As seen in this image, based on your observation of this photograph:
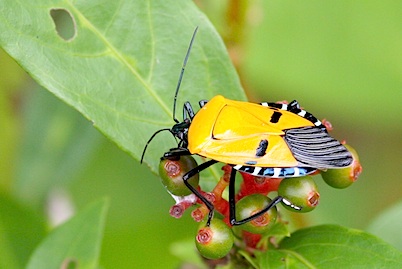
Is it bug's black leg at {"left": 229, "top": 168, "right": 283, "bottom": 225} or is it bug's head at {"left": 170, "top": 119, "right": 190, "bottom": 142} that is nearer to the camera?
bug's black leg at {"left": 229, "top": 168, "right": 283, "bottom": 225}

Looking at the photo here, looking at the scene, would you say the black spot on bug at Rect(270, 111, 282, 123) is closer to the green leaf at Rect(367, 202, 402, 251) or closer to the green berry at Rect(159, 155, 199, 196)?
the green berry at Rect(159, 155, 199, 196)

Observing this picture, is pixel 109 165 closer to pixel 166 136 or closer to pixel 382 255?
pixel 166 136

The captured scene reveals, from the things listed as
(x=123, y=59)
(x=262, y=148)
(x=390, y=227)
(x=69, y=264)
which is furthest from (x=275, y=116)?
(x=390, y=227)

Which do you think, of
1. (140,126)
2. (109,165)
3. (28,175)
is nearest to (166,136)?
(140,126)

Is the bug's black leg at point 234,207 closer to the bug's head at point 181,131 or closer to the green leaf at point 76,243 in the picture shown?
the bug's head at point 181,131

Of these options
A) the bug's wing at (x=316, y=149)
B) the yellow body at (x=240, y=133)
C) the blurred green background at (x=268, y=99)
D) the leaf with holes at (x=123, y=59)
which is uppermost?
the leaf with holes at (x=123, y=59)

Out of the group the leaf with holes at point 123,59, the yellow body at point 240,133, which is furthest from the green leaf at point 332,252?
the leaf with holes at point 123,59

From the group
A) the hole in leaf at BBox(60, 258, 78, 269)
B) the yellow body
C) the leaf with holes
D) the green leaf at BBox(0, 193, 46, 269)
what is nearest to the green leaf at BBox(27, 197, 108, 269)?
the hole in leaf at BBox(60, 258, 78, 269)
